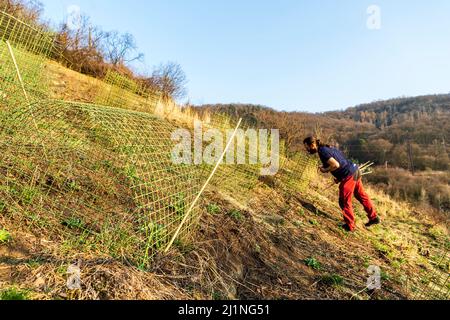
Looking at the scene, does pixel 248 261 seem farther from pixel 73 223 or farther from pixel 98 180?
pixel 98 180

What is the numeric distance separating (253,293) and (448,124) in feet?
152

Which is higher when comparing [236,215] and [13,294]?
[236,215]

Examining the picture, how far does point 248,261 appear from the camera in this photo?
356cm

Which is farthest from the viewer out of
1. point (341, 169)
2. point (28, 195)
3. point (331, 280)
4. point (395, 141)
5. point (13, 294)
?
point (395, 141)

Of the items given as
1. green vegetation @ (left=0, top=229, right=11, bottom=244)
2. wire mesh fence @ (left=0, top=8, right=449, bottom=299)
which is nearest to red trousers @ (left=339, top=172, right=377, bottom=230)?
wire mesh fence @ (left=0, top=8, right=449, bottom=299)

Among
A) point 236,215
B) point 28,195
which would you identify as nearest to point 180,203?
point 236,215

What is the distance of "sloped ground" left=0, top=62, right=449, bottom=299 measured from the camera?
7.65 ft

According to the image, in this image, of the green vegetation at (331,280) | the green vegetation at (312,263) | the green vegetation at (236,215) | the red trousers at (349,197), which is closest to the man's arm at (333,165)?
the red trousers at (349,197)

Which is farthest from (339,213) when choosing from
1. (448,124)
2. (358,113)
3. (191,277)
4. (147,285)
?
(358,113)

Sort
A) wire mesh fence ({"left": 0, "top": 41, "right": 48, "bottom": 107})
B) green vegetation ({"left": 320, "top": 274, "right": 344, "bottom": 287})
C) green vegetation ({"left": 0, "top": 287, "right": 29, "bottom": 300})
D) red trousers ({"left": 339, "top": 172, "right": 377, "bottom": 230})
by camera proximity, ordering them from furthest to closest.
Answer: red trousers ({"left": 339, "top": 172, "right": 377, "bottom": 230}) < wire mesh fence ({"left": 0, "top": 41, "right": 48, "bottom": 107}) < green vegetation ({"left": 320, "top": 274, "right": 344, "bottom": 287}) < green vegetation ({"left": 0, "top": 287, "right": 29, "bottom": 300})

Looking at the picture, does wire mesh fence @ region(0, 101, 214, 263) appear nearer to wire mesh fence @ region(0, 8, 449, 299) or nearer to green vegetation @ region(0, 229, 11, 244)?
wire mesh fence @ region(0, 8, 449, 299)

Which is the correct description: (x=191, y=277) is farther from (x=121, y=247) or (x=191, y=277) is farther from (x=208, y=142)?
(x=208, y=142)

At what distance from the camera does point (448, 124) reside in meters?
41.1

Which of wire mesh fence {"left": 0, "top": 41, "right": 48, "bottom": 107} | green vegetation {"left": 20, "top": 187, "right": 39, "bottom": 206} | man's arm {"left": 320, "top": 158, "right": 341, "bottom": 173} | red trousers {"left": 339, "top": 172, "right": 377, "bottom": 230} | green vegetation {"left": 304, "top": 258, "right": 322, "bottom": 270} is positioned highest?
wire mesh fence {"left": 0, "top": 41, "right": 48, "bottom": 107}
